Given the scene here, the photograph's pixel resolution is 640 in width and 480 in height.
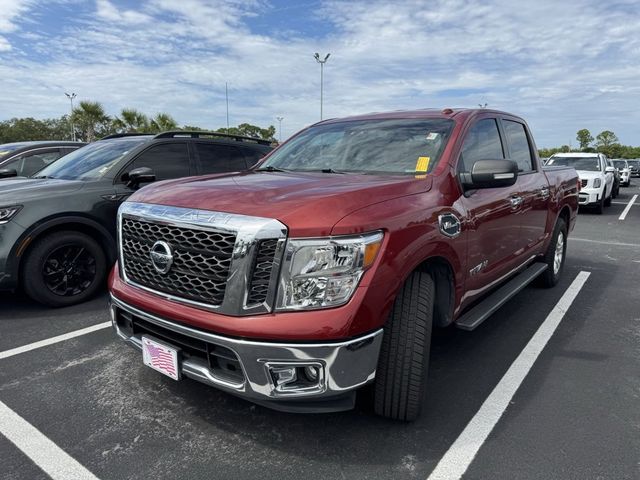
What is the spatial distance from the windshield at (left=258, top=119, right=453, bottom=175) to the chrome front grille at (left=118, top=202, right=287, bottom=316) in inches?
46.7

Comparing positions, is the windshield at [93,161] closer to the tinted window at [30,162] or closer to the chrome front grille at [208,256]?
the chrome front grille at [208,256]

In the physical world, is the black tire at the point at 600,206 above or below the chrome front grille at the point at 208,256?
below

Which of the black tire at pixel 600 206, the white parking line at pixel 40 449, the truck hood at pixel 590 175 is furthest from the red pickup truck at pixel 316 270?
the black tire at pixel 600 206

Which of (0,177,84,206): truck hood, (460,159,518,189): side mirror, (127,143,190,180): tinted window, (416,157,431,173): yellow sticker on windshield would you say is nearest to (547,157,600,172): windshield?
(127,143,190,180): tinted window

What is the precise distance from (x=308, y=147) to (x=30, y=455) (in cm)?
270

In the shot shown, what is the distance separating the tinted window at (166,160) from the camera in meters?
5.11

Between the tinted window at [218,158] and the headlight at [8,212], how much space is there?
2077 millimetres

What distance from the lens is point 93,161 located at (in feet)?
16.8

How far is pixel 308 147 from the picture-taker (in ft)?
12.2

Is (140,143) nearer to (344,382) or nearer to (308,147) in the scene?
(308,147)

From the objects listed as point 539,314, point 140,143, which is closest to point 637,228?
point 539,314

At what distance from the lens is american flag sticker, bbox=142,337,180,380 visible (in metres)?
2.29

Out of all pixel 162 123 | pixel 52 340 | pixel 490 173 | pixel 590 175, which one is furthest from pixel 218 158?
pixel 162 123

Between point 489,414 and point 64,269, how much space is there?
13.0 ft
